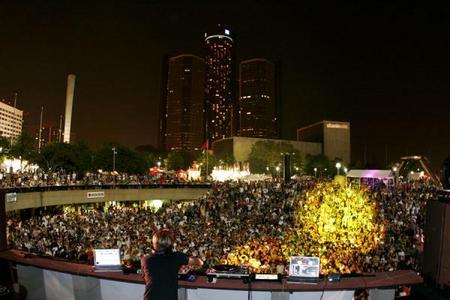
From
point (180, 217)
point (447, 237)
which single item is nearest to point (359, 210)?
point (180, 217)

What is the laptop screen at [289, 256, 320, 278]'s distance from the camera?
5.71 metres

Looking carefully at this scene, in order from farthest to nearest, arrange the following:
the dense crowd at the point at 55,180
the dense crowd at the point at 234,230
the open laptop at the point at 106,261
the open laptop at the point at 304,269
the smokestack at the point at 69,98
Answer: the smokestack at the point at 69,98, the dense crowd at the point at 55,180, the dense crowd at the point at 234,230, the open laptop at the point at 106,261, the open laptop at the point at 304,269

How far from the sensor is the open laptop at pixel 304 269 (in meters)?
5.66

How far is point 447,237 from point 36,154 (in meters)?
68.1

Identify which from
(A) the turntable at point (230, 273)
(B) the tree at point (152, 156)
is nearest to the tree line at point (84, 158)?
(B) the tree at point (152, 156)

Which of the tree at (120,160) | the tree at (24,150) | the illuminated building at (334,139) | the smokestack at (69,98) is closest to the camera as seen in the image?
the tree at (24,150)

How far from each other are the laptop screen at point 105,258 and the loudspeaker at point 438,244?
16.4ft

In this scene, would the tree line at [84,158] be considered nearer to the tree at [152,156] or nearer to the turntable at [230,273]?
the tree at [152,156]

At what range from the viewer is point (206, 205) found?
31.0m

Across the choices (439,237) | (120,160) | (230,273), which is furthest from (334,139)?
(230,273)

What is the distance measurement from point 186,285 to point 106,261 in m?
1.46

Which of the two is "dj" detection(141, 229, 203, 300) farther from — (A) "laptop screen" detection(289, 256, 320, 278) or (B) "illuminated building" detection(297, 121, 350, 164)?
(B) "illuminated building" detection(297, 121, 350, 164)

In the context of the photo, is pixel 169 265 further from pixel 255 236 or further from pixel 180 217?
pixel 180 217

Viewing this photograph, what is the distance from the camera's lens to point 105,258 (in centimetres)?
626
